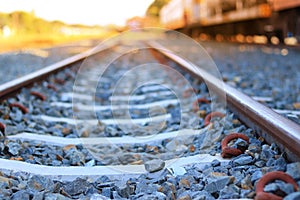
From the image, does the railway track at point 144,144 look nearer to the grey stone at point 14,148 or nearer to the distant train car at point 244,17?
the grey stone at point 14,148

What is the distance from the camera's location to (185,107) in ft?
12.5

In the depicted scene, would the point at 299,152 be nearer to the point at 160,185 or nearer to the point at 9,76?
the point at 160,185

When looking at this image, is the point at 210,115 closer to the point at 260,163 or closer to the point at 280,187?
the point at 260,163

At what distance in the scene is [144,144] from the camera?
9.25 ft

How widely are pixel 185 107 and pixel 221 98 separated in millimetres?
410

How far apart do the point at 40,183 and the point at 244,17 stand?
9924mm

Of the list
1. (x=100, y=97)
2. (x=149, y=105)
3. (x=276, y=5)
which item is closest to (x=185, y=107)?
(x=149, y=105)

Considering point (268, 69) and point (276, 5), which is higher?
point (276, 5)

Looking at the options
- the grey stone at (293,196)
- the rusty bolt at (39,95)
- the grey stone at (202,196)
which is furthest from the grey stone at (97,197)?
the rusty bolt at (39,95)

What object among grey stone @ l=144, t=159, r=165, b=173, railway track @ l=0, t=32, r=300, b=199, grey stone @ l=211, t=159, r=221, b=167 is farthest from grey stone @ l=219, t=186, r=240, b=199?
grey stone @ l=144, t=159, r=165, b=173

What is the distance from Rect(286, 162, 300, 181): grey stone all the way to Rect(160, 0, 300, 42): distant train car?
21.0ft

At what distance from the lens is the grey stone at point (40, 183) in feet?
6.40

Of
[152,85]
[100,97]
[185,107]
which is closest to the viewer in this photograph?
[185,107]

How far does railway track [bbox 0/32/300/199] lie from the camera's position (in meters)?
1.92
